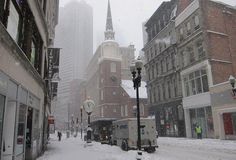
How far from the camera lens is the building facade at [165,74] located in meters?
38.8

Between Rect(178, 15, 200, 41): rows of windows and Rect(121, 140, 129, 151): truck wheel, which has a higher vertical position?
Rect(178, 15, 200, 41): rows of windows

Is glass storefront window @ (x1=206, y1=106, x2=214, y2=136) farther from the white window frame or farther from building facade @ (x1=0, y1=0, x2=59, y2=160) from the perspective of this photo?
the white window frame

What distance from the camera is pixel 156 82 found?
1805 inches

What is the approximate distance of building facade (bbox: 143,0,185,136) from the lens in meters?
38.8

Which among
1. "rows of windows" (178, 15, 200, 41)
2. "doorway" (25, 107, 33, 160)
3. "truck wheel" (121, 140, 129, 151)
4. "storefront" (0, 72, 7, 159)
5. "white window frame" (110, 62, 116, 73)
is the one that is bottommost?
"truck wheel" (121, 140, 129, 151)

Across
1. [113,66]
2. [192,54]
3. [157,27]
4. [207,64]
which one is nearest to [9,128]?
[207,64]

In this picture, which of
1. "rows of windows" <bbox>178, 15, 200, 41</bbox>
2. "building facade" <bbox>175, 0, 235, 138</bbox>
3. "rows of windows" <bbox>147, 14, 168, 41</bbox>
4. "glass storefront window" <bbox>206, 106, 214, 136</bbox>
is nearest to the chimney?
"building facade" <bbox>175, 0, 235, 138</bbox>

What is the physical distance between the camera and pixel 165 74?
41938 millimetres

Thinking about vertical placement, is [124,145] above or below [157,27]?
below

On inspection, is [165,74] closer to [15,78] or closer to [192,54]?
[192,54]

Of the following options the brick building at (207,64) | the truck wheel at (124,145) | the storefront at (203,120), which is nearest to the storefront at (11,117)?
the truck wheel at (124,145)

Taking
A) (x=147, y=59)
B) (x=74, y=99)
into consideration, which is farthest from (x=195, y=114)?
(x=74, y=99)

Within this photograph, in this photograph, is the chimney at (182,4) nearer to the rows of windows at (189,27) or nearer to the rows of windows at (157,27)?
the rows of windows at (189,27)

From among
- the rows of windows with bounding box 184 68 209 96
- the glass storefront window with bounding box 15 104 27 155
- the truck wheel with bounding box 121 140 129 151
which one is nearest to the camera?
the glass storefront window with bounding box 15 104 27 155
